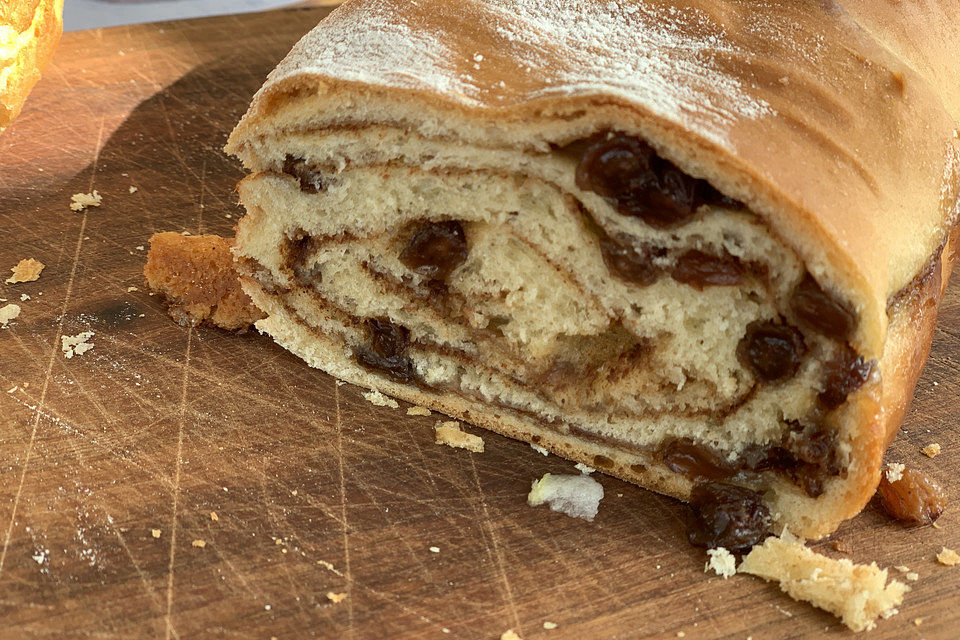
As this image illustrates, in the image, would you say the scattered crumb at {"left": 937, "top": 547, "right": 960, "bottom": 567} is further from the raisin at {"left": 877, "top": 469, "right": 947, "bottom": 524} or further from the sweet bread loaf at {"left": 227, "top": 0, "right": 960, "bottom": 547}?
the sweet bread loaf at {"left": 227, "top": 0, "right": 960, "bottom": 547}

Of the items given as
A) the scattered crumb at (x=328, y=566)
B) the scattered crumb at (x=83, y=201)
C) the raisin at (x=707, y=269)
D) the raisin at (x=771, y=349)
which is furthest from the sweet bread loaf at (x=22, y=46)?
the raisin at (x=771, y=349)

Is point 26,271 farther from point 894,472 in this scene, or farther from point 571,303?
point 894,472

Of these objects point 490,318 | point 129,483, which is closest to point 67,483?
point 129,483

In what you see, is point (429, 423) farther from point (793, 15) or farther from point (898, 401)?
point (793, 15)

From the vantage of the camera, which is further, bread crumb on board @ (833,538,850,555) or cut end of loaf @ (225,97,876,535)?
bread crumb on board @ (833,538,850,555)

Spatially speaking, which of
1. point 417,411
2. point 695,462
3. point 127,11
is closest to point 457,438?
point 417,411

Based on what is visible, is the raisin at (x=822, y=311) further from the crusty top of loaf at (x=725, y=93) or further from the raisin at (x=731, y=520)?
the raisin at (x=731, y=520)

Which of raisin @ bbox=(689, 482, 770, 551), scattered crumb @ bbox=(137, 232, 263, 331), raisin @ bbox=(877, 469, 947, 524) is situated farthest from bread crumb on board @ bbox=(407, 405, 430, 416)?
raisin @ bbox=(877, 469, 947, 524)
